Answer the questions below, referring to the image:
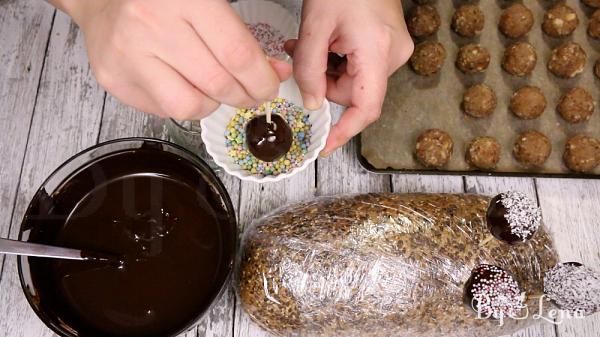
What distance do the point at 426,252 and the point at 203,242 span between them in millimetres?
499

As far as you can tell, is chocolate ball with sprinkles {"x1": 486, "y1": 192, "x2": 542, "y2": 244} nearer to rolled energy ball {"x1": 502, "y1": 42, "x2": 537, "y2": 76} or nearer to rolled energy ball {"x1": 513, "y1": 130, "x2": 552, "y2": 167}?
rolled energy ball {"x1": 513, "y1": 130, "x2": 552, "y2": 167}

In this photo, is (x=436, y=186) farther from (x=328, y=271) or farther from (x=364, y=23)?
(x=364, y=23)

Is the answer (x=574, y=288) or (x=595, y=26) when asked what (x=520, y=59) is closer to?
(x=595, y=26)

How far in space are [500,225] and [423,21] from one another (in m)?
0.71

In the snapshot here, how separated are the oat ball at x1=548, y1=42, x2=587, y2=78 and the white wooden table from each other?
0.33 meters

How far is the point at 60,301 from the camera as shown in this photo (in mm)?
1127

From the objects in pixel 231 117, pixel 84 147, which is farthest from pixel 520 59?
pixel 84 147

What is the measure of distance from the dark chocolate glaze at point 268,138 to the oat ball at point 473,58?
2.03ft

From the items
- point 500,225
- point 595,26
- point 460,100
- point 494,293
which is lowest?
point 494,293

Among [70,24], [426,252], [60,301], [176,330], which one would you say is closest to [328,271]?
[426,252]

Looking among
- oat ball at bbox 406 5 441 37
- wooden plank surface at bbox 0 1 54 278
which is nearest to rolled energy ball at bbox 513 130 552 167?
oat ball at bbox 406 5 441 37

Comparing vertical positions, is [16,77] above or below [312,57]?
above

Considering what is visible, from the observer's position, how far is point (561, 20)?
1.57m

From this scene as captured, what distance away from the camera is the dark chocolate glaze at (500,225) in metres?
1.10
